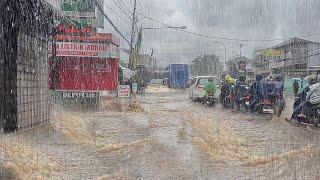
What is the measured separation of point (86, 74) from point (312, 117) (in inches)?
444

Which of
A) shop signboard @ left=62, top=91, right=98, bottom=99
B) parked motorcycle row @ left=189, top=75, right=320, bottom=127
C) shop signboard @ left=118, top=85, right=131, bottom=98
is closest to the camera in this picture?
parked motorcycle row @ left=189, top=75, right=320, bottom=127

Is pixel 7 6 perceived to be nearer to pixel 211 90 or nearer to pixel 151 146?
pixel 151 146

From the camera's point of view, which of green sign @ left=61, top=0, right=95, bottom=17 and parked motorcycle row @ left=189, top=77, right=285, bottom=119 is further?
parked motorcycle row @ left=189, top=77, right=285, bottom=119

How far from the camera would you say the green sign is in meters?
17.6

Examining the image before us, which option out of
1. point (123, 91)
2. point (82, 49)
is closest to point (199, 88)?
point (123, 91)

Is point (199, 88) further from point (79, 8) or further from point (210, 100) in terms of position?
point (79, 8)

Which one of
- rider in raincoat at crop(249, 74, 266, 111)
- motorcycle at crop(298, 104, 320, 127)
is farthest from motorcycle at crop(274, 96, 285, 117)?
motorcycle at crop(298, 104, 320, 127)

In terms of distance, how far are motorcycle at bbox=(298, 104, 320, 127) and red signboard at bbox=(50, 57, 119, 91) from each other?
10278 millimetres

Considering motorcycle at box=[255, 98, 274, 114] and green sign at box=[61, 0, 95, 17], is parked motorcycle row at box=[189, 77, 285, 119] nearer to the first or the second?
motorcycle at box=[255, 98, 274, 114]

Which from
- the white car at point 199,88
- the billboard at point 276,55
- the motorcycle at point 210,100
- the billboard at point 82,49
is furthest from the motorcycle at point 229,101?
the billboard at point 276,55

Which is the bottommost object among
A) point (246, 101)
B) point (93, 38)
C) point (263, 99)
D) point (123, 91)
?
point (246, 101)

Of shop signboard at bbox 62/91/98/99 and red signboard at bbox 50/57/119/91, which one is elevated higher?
red signboard at bbox 50/57/119/91

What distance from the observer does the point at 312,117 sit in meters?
14.5

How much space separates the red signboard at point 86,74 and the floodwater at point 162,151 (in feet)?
21.7
